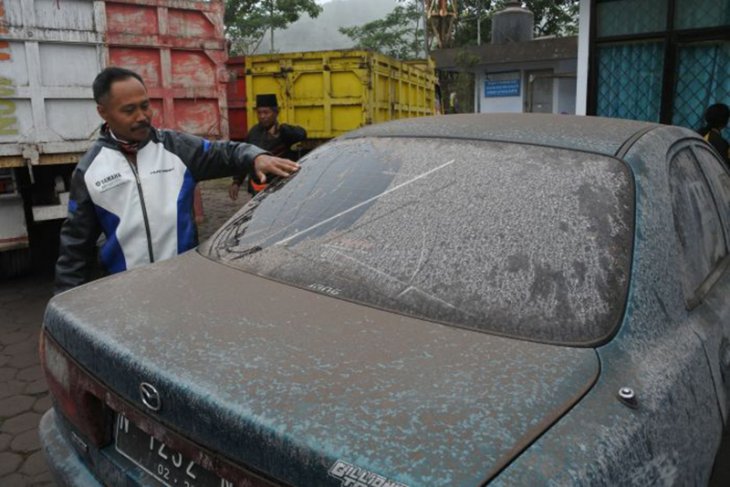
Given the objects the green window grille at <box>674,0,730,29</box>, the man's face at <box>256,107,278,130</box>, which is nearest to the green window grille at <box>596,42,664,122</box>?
the green window grille at <box>674,0,730,29</box>

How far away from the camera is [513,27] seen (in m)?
19.0

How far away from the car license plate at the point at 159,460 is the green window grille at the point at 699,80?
23.4 feet

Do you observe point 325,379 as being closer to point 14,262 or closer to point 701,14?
point 14,262

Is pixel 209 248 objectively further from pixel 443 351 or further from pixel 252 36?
pixel 252 36

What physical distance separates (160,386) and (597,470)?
88cm

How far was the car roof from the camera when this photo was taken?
182 centimetres

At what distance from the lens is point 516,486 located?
0.94 m

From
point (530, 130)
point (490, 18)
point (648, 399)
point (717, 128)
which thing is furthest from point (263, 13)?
point (648, 399)

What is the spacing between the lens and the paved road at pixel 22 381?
9.05ft

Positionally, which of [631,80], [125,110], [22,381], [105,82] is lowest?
[22,381]

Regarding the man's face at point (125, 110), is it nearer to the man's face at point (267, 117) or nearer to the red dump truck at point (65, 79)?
the red dump truck at point (65, 79)

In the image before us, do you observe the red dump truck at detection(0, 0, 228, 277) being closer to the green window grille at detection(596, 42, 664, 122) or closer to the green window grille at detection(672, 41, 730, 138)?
the green window grille at detection(596, 42, 664, 122)

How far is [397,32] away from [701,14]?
3231 cm

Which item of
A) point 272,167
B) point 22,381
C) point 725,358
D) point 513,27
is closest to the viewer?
point 725,358
